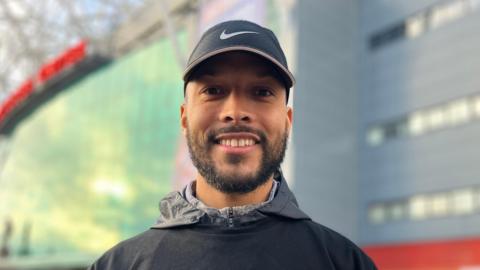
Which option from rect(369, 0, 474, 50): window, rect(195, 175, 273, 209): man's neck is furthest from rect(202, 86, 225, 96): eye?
rect(369, 0, 474, 50): window

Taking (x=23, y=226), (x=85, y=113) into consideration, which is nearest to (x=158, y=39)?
(x=85, y=113)

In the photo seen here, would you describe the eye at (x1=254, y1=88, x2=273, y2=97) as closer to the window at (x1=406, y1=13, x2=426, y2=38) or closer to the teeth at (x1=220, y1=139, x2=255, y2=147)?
the teeth at (x1=220, y1=139, x2=255, y2=147)

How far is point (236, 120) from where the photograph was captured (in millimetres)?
1915

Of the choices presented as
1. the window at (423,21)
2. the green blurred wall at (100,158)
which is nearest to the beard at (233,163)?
the window at (423,21)

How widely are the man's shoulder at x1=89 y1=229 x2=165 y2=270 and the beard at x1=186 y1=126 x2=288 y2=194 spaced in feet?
0.92

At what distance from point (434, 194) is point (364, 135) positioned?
5.90 meters

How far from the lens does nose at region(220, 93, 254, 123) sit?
1.90 meters

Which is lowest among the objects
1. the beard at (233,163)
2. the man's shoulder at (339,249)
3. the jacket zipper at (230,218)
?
the man's shoulder at (339,249)

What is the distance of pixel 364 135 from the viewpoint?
104ft

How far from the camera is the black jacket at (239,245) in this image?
1.86m

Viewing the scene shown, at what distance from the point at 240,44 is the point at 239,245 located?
68 centimetres

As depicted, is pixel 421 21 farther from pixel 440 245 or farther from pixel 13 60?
pixel 13 60

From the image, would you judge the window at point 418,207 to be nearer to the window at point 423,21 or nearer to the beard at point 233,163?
the window at point 423,21

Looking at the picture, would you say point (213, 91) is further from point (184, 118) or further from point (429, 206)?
point (429, 206)
